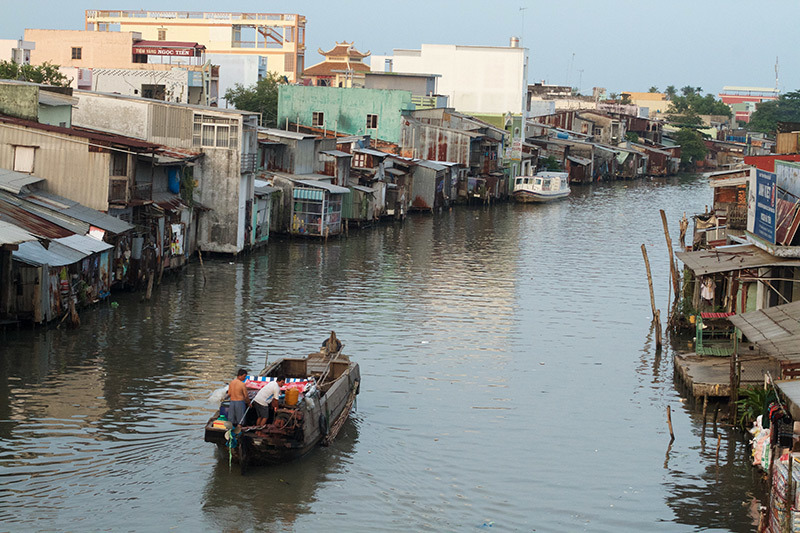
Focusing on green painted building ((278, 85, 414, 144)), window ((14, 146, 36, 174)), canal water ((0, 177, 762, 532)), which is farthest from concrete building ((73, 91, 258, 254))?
green painted building ((278, 85, 414, 144))

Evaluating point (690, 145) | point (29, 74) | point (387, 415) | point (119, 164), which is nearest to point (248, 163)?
point (119, 164)

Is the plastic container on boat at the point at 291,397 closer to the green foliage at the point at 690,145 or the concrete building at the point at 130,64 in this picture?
the concrete building at the point at 130,64

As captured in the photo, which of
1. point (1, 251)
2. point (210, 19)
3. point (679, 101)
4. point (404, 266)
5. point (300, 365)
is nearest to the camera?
point (300, 365)

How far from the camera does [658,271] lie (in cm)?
4388

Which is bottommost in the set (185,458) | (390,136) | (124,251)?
(185,458)

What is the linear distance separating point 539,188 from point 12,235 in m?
59.1

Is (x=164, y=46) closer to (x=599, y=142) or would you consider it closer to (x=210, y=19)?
(x=210, y=19)

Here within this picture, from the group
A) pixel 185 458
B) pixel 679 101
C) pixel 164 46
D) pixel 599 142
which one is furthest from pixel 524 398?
pixel 679 101

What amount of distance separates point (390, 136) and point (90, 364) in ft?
147

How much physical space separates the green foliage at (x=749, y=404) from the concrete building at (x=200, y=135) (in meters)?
23.8

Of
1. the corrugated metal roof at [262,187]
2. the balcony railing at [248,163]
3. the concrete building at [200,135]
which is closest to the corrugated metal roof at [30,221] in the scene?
the concrete building at [200,135]

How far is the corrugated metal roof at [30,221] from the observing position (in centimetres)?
2628

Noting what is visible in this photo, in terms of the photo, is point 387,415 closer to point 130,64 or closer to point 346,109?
point 346,109

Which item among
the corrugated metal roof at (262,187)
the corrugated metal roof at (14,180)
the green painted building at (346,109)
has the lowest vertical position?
the corrugated metal roof at (262,187)
